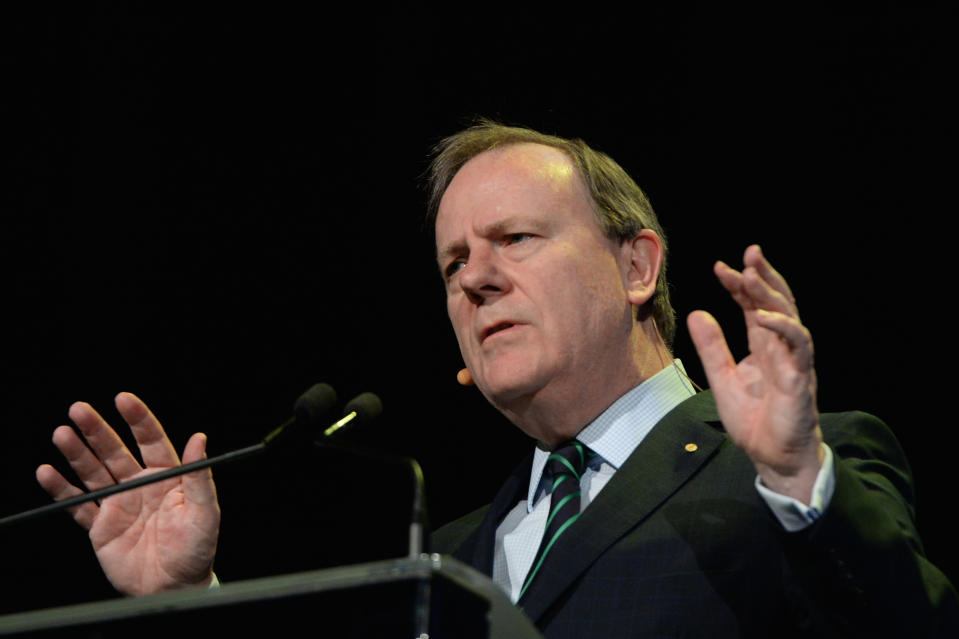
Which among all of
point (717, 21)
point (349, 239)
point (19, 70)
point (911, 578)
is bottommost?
point (911, 578)

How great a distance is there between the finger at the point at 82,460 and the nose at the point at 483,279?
91 centimetres

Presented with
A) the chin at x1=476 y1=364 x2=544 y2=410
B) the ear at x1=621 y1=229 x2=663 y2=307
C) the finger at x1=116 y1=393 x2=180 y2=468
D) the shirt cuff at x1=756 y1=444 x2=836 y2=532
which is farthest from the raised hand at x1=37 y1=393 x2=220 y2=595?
the shirt cuff at x1=756 y1=444 x2=836 y2=532

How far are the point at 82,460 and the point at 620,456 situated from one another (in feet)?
3.86

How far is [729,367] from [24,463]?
2.34 m

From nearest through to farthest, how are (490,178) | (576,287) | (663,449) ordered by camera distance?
(663,449), (576,287), (490,178)

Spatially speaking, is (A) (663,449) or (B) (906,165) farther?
(B) (906,165)

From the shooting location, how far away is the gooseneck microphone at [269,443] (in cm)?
178

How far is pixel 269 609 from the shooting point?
3.95ft

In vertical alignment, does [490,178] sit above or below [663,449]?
above

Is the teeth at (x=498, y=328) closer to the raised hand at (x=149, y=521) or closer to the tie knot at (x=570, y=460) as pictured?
the tie knot at (x=570, y=460)

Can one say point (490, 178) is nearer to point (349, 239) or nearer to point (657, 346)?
point (657, 346)

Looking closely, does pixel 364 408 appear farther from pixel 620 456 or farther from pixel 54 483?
pixel 54 483

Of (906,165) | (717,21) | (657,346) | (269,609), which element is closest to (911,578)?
(269,609)

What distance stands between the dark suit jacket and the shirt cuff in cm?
1
